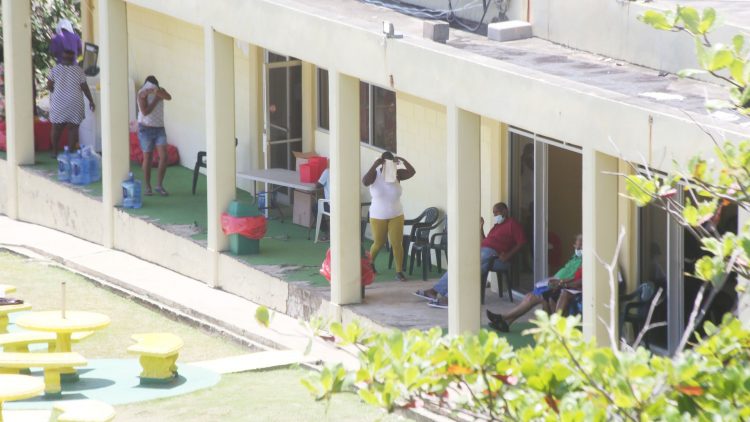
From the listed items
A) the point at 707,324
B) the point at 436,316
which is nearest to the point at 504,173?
the point at 436,316

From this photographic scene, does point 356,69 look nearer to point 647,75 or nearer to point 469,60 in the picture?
point 469,60

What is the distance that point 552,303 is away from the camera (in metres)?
13.7

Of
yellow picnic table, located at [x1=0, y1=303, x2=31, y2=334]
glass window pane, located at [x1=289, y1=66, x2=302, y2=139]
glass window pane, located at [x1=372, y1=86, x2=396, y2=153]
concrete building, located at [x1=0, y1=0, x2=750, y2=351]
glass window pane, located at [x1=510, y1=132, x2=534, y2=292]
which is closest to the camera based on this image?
concrete building, located at [x1=0, y1=0, x2=750, y2=351]

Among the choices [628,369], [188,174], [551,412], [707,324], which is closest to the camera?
[628,369]

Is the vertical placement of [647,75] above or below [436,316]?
above

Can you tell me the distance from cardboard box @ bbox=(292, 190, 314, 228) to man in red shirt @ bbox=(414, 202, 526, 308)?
10.8ft

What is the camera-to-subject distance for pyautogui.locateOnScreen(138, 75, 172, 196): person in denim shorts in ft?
63.5

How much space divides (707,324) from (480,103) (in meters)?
6.82

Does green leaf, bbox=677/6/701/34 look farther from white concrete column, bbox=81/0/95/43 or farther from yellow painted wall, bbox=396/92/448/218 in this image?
white concrete column, bbox=81/0/95/43

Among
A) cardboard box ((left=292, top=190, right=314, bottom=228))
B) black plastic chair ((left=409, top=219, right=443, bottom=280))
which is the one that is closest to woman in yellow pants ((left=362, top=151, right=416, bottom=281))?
black plastic chair ((left=409, top=219, right=443, bottom=280))

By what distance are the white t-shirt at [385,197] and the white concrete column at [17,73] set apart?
636 centimetres

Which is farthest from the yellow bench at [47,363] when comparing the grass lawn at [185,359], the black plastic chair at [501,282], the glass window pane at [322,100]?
the glass window pane at [322,100]

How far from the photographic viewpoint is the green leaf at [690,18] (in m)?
5.79

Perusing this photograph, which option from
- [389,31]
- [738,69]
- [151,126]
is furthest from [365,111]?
[738,69]
